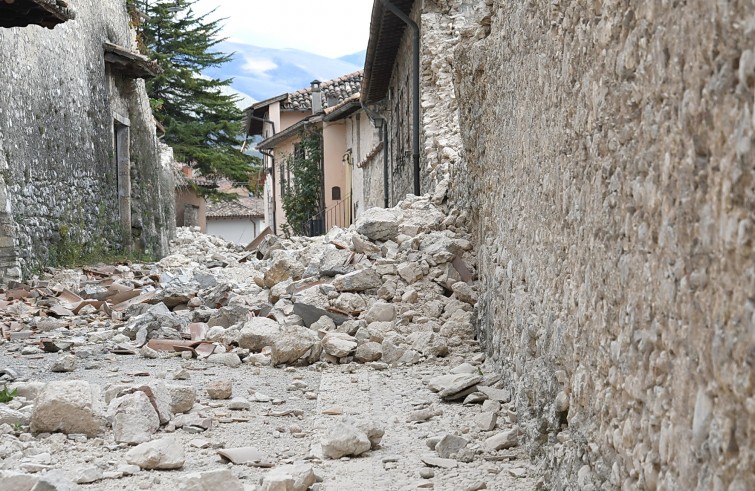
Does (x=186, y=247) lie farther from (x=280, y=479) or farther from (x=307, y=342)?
(x=280, y=479)

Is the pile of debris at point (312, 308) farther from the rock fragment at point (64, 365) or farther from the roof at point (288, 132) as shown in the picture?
the roof at point (288, 132)

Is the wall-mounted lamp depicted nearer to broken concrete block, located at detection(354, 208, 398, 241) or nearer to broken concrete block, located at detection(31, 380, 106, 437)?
broken concrete block, located at detection(354, 208, 398, 241)

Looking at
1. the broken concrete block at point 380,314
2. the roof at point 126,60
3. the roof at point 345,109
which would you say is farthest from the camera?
the roof at point 345,109

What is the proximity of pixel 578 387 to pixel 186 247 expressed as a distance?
67.2ft

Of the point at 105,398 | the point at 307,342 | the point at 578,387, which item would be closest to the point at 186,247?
the point at 307,342

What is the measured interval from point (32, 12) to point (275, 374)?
4.36 metres

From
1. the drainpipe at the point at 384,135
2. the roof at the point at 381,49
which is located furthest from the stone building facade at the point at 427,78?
the drainpipe at the point at 384,135

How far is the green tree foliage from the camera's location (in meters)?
29.6

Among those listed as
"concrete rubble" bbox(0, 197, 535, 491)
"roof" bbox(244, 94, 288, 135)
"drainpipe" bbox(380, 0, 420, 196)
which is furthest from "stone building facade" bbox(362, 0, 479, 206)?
"roof" bbox(244, 94, 288, 135)

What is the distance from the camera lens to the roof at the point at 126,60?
17953 millimetres

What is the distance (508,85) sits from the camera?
529 centimetres

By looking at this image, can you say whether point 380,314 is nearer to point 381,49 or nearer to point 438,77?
point 438,77

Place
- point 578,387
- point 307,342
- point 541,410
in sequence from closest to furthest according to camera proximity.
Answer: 1. point 578,387
2. point 541,410
3. point 307,342

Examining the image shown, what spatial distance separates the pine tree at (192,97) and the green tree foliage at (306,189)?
5004mm
